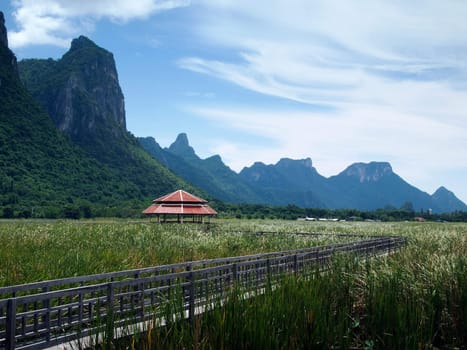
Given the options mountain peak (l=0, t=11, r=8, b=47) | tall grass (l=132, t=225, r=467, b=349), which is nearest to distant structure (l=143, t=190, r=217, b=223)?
tall grass (l=132, t=225, r=467, b=349)

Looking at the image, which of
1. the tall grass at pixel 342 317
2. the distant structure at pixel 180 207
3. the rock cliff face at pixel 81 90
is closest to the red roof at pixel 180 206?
the distant structure at pixel 180 207

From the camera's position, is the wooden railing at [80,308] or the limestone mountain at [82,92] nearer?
the wooden railing at [80,308]

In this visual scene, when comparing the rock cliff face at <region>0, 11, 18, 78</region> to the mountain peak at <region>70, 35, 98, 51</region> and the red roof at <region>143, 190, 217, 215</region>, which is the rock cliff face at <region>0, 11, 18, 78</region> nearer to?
the mountain peak at <region>70, 35, 98, 51</region>

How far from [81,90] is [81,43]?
128 feet

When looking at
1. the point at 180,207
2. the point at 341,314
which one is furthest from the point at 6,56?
the point at 341,314

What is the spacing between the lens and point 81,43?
193750 millimetres

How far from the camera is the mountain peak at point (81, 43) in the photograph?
630 feet

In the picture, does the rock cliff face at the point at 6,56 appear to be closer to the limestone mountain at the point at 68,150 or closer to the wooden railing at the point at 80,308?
the limestone mountain at the point at 68,150

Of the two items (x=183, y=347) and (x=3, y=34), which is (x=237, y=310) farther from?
(x=3, y=34)

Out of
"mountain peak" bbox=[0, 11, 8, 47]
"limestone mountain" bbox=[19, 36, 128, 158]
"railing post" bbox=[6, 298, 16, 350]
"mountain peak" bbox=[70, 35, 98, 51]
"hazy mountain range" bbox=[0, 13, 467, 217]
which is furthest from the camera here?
"mountain peak" bbox=[70, 35, 98, 51]

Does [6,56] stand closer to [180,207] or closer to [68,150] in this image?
[68,150]

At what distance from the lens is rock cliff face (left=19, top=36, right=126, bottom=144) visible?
155 meters

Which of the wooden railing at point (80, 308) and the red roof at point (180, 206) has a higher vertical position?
the red roof at point (180, 206)

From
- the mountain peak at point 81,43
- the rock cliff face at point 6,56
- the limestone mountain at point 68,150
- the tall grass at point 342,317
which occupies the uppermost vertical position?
the mountain peak at point 81,43
